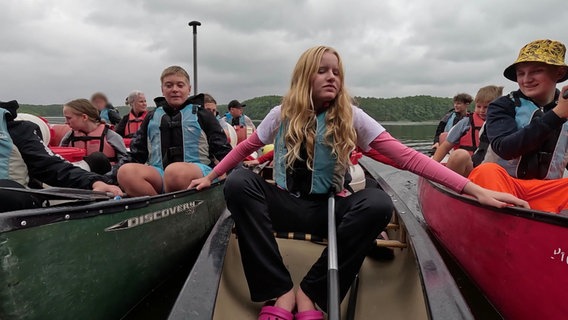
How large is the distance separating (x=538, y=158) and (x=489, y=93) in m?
2.64

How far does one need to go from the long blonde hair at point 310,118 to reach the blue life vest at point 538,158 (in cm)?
119

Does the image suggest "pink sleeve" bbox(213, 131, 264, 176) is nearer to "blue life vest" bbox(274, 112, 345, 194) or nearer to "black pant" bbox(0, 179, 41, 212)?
"blue life vest" bbox(274, 112, 345, 194)

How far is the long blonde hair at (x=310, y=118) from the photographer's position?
6.13 ft

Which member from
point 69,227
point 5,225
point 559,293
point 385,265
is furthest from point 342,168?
point 5,225

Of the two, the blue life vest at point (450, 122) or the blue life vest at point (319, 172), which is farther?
the blue life vest at point (450, 122)

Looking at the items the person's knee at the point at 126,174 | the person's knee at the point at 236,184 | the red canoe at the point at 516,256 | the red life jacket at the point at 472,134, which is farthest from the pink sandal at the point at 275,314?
the red life jacket at the point at 472,134

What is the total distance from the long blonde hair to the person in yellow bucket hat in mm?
884

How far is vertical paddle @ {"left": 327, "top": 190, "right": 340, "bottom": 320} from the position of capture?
50.9 inches

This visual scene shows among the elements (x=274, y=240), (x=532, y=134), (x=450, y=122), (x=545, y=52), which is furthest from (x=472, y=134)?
(x=274, y=240)

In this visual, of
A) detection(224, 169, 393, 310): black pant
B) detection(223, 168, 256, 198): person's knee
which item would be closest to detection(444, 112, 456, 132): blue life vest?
detection(224, 169, 393, 310): black pant

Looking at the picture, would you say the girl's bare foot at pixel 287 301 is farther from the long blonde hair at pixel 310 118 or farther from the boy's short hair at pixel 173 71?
the boy's short hair at pixel 173 71

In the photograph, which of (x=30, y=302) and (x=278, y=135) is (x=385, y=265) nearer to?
(x=278, y=135)

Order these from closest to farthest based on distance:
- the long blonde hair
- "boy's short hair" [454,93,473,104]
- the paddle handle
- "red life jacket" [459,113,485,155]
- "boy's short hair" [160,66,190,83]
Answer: the paddle handle
the long blonde hair
"boy's short hair" [160,66,190,83]
"red life jacket" [459,113,485,155]
"boy's short hair" [454,93,473,104]

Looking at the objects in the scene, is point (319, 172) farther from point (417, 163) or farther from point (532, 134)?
point (532, 134)
